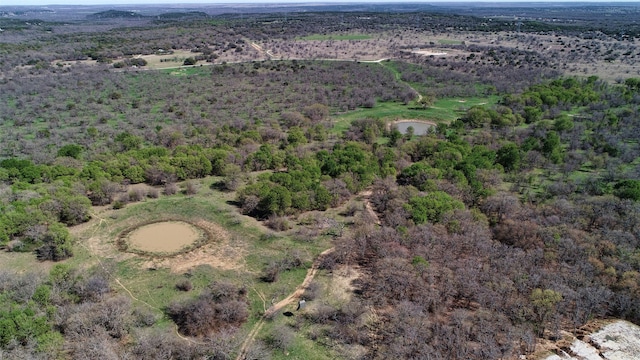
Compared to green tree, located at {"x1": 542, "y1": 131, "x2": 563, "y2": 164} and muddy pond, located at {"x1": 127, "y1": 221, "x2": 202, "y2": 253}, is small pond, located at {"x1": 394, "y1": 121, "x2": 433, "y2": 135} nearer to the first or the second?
green tree, located at {"x1": 542, "y1": 131, "x2": 563, "y2": 164}

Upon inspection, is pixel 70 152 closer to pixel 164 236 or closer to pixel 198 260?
pixel 164 236

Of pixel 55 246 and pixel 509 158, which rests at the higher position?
pixel 509 158

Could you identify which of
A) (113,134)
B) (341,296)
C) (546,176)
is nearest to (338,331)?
(341,296)

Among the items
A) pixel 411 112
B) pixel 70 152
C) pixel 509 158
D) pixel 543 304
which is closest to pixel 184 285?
pixel 543 304

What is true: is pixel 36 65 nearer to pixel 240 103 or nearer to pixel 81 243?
pixel 240 103

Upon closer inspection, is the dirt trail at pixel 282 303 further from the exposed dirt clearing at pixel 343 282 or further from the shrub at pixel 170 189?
the shrub at pixel 170 189

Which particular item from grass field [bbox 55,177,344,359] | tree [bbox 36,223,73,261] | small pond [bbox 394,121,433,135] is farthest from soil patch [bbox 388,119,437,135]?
tree [bbox 36,223,73,261]
